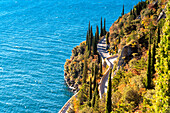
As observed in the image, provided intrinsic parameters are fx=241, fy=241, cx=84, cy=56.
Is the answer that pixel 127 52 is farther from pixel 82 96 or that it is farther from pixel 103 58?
pixel 103 58

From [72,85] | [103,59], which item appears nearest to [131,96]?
[103,59]

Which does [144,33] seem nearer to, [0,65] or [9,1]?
[0,65]

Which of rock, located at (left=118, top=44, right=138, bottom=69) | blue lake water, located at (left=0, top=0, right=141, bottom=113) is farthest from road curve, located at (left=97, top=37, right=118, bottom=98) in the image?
blue lake water, located at (left=0, top=0, right=141, bottom=113)

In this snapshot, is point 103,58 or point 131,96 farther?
point 103,58

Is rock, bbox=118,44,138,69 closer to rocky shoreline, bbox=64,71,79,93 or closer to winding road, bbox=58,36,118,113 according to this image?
winding road, bbox=58,36,118,113

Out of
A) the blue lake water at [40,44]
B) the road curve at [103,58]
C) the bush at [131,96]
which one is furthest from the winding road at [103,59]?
the bush at [131,96]

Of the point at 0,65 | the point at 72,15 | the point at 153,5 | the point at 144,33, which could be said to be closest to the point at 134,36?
the point at 144,33
